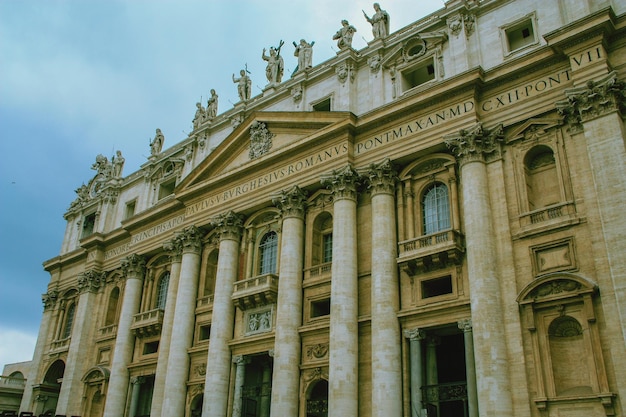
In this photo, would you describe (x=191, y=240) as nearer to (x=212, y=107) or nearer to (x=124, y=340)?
(x=124, y=340)

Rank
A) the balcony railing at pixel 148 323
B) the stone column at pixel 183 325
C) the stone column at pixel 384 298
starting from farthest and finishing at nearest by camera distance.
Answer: the balcony railing at pixel 148 323
the stone column at pixel 183 325
the stone column at pixel 384 298

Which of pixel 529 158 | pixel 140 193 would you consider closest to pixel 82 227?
pixel 140 193

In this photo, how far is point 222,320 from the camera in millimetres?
29859

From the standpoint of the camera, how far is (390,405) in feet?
74.1

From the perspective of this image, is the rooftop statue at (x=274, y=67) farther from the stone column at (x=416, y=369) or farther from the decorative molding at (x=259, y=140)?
the stone column at (x=416, y=369)

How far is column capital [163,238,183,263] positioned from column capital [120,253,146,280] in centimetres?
302

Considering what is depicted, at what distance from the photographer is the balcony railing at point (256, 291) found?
2873 cm

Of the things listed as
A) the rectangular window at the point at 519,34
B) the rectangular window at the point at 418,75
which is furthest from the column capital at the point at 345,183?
the rectangular window at the point at 519,34

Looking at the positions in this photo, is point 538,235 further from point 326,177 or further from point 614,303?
point 326,177

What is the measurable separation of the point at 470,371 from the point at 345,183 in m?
9.78

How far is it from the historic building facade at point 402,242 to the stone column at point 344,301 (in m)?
0.08

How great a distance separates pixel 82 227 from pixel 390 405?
31.1 meters

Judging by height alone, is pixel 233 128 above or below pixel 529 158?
above

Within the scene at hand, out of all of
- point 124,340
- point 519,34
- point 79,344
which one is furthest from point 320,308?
point 79,344
